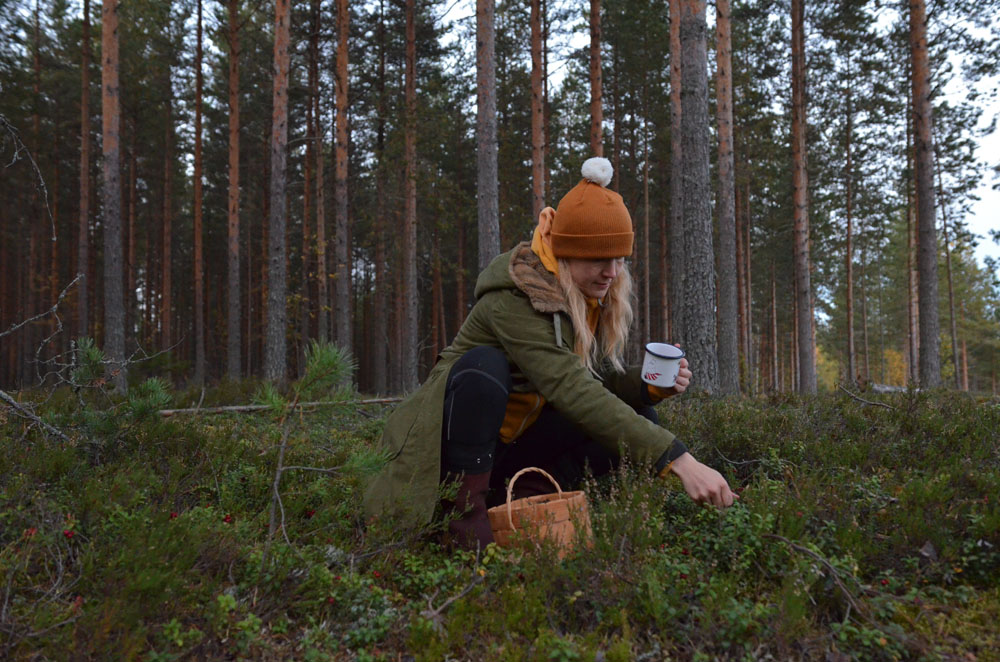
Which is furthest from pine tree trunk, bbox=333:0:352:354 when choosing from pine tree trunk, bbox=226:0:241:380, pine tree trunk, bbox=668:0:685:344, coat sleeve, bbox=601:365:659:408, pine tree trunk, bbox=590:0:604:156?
coat sleeve, bbox=601:365:659:408

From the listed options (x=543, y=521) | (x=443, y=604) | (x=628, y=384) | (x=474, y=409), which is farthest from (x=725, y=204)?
(x=443, y=604)

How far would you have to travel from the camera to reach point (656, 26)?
18078 mm

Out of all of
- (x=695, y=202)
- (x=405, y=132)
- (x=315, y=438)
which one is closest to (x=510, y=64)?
(x=405, y=132)

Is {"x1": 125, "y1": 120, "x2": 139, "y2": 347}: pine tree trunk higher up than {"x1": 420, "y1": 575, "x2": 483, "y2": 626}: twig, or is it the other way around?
{"x1": 125, "y1": 120, "x2": 139, "y2": 347}: pine tree trunk

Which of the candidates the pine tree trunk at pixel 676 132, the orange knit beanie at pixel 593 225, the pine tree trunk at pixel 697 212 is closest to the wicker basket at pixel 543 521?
the orange knit beanie at pixel 593 225

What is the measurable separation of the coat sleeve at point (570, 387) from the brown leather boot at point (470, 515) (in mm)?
506

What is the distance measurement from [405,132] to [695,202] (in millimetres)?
8241

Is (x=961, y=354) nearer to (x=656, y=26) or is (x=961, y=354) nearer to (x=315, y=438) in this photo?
(x=656, y=26)

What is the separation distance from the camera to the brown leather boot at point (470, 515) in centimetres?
266

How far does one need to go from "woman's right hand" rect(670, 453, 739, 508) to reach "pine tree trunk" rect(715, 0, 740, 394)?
1054 centimetres

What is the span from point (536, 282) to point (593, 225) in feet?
1.19

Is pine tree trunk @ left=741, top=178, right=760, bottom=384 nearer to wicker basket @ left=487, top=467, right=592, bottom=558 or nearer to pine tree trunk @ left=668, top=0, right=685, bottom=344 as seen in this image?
pine tree trunk @ left=668, top=0, right=685, bottom=344

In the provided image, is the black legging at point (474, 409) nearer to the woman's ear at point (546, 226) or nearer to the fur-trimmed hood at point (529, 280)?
the fur-trimmed hood at point (529, 280)

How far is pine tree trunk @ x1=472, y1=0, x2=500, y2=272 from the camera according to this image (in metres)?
10.3
